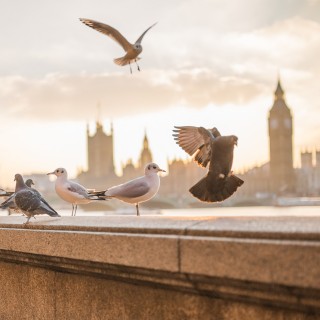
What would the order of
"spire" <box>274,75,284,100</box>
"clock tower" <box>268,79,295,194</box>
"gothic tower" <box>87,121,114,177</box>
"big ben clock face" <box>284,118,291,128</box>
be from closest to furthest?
"clock tower" <box>268,79,295,194</box>
"big ben clock face" <box>284,118,291,128</box>
"spire" <box>274,75,284,100</box>
"gothic tower" <box>87,121,114,177</box>

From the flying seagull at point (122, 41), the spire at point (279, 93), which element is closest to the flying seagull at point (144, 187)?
the flying seagull at point (122, 41)

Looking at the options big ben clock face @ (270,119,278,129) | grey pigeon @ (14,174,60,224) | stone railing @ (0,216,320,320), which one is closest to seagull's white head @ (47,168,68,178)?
grey pigeon @ (14,174,60,224)

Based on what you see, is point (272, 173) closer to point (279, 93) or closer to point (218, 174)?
point (279, 93)

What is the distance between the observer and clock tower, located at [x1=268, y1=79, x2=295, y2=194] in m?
97.4

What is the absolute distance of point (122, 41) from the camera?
4.62 meters

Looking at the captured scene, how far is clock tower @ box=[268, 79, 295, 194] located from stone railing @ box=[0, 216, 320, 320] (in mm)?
92001

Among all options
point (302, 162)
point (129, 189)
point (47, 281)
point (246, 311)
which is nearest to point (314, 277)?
point (246, 311)

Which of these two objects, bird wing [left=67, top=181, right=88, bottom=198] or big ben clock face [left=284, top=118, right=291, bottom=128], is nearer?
bird wing [left=67, top=181, right=88, bottom=198]

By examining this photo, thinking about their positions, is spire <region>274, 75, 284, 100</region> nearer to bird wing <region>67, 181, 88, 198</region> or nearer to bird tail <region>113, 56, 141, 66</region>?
bird tail <region>113, 56, 141, 66</region>

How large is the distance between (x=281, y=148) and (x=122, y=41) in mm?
99167

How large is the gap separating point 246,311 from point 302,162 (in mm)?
108947

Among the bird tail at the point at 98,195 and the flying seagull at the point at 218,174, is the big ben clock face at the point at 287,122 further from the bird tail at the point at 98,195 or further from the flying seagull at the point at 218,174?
the flying seagull at the point at 218,174

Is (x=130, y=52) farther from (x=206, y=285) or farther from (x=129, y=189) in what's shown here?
(x=206, y=285)

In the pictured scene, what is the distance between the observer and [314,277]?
1.82m
